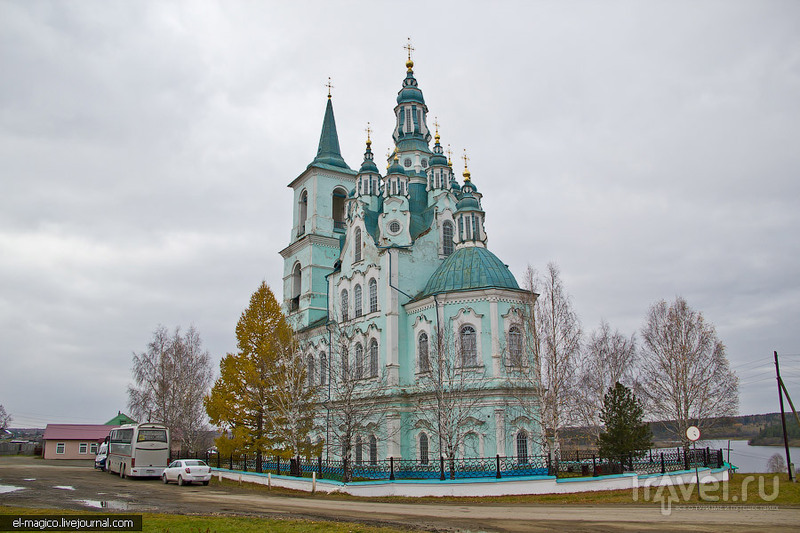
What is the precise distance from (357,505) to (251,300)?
1608cm

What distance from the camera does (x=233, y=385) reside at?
30.8 meters

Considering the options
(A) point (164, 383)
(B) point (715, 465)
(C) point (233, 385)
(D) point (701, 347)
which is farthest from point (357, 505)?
(A) point (164, 383)

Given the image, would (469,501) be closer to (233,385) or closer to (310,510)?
(310,510)

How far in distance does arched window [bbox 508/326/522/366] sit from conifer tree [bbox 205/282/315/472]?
990 cm

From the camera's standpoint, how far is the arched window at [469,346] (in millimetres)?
28781

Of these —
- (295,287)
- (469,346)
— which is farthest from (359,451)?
(295,287)

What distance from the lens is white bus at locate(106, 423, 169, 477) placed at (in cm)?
2989

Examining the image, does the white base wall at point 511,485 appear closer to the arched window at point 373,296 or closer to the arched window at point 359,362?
the arched window at point 359,362

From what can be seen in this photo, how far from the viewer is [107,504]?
17.1 metres

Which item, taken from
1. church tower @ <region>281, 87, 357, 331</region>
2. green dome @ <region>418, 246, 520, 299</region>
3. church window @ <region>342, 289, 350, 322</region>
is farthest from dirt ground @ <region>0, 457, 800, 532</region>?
church tower @ <region>281, 87, 357, 331</region>

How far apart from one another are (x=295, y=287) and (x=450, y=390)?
20573 millimetres

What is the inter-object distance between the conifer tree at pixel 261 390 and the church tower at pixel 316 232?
762 centimetres

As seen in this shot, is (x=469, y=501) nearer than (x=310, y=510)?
No

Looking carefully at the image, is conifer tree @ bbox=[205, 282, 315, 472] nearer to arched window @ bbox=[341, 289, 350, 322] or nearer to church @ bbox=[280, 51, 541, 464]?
church @ bbox=[280, 51, 541, 464]
